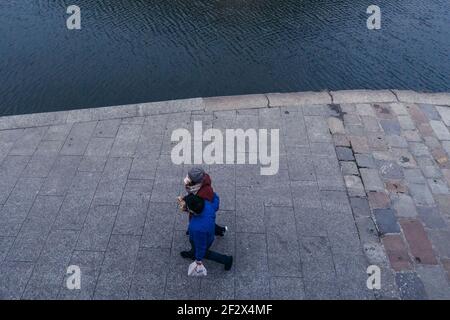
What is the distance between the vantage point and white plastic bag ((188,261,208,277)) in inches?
203

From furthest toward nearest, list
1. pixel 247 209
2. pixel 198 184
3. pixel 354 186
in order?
pixel 354 186
pixel 247 209
pixel 198 184

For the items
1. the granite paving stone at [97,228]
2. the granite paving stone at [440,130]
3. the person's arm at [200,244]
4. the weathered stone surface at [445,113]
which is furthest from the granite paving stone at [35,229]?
the weathered stone surface at [445,113]

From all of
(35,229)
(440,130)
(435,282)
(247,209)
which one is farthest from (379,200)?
(35,229)

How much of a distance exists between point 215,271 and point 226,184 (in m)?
1.66

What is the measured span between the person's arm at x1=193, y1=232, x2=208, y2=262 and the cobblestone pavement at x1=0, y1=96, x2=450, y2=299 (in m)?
0.53

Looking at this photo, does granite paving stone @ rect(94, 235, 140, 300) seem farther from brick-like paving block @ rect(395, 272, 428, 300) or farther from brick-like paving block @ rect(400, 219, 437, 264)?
brick-like paving block @ rect(400, 219, 437, 264)

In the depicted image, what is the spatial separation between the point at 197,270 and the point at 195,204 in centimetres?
103

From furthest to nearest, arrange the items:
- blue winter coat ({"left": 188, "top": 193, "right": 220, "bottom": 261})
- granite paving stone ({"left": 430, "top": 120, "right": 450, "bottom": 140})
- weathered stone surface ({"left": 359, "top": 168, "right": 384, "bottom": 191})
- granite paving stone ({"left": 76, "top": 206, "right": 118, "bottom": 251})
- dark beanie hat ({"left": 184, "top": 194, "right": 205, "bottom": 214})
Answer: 1. granite paving stone ({"left": 430, "top": 120, "right": 450, "bottom": 140})
2. weathered stone surface ({"left": 359, "top": 168, "right": 384, "bottom": 191})
3. granite paving stone ({"left": 76, "top": 206, "right": 118, "bottom": 251})
4. blue winter coat ({"left": 188, "top": 193, "right": 220, "bottom": 261})
5. dark beanie hat ({"left": 184, "top": 194, "right": 205, "bottom": 214})

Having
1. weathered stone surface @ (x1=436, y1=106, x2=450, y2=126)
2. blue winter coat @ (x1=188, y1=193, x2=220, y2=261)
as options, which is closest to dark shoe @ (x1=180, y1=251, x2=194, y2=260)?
blue winter coat @ (x1=188, y1=193, x2=220, y2=261)

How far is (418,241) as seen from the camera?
231 inches

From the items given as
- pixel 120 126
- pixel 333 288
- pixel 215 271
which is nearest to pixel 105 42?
pixel 120 126

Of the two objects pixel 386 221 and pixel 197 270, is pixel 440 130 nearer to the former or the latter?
pixel 386 221

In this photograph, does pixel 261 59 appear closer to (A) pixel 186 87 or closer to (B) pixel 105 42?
(A) pixel 186 87

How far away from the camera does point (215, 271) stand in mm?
5453
